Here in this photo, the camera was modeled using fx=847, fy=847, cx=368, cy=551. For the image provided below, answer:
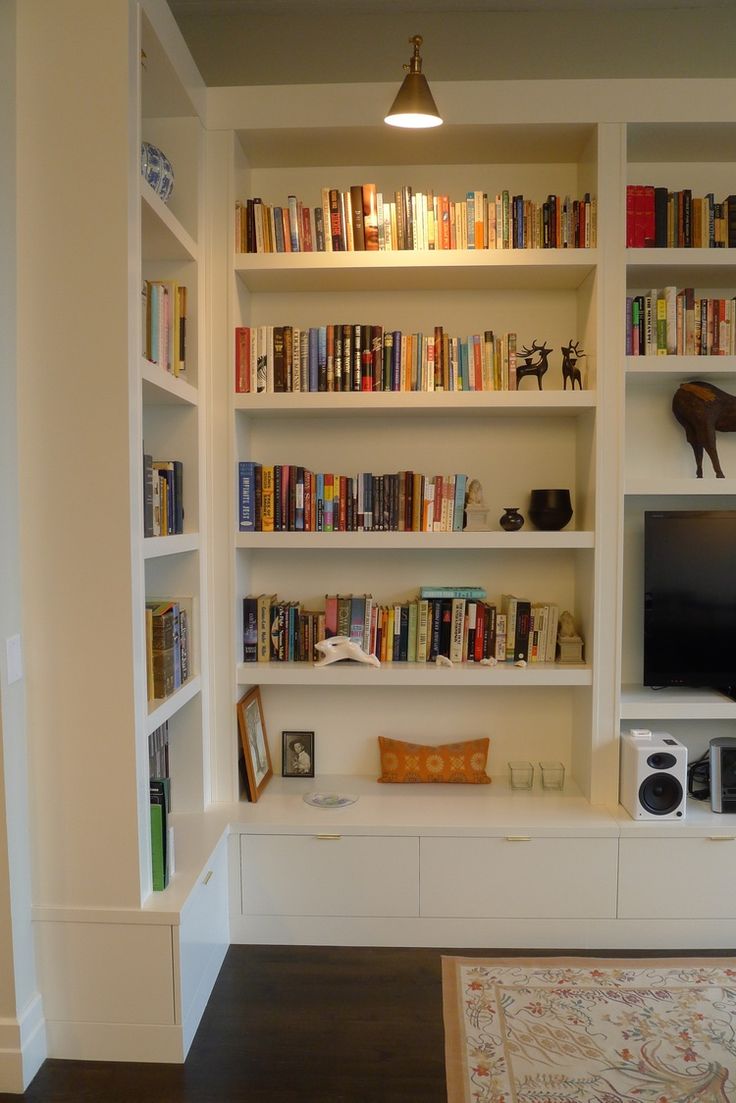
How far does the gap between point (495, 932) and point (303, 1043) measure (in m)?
0.78

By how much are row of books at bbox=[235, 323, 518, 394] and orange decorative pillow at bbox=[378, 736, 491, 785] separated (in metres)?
1.31

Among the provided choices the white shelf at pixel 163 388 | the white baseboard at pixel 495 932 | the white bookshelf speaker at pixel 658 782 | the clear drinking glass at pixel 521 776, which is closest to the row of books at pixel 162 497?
the white shelf at pixel 163 388

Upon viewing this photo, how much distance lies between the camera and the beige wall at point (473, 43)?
10.1 feet

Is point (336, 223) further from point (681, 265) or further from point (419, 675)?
point (419, 675)

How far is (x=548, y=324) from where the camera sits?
123 inches

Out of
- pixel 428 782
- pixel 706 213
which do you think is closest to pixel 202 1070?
pixel 428 782

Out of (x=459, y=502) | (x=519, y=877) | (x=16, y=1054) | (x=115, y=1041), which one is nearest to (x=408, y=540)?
(x=459, y=502)

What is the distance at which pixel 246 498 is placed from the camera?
116 inches

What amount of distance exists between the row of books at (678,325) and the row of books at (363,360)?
42 centimetres

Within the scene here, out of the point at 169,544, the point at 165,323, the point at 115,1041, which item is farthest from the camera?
the point at 165,323

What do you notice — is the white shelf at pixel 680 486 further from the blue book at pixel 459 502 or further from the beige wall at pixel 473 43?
the beige wall at pixel 473 43

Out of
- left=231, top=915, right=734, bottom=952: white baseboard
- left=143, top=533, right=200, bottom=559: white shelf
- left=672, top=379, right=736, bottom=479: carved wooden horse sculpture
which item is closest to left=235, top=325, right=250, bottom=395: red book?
left=143, top=533, right=200, bottom=559: white shelf

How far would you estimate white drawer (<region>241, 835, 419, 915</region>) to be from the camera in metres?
2.73

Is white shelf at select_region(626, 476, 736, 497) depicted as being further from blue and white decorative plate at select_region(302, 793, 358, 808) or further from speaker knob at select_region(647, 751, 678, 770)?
blue and white decorative plate at select_region(302, 793, 358, 808)
